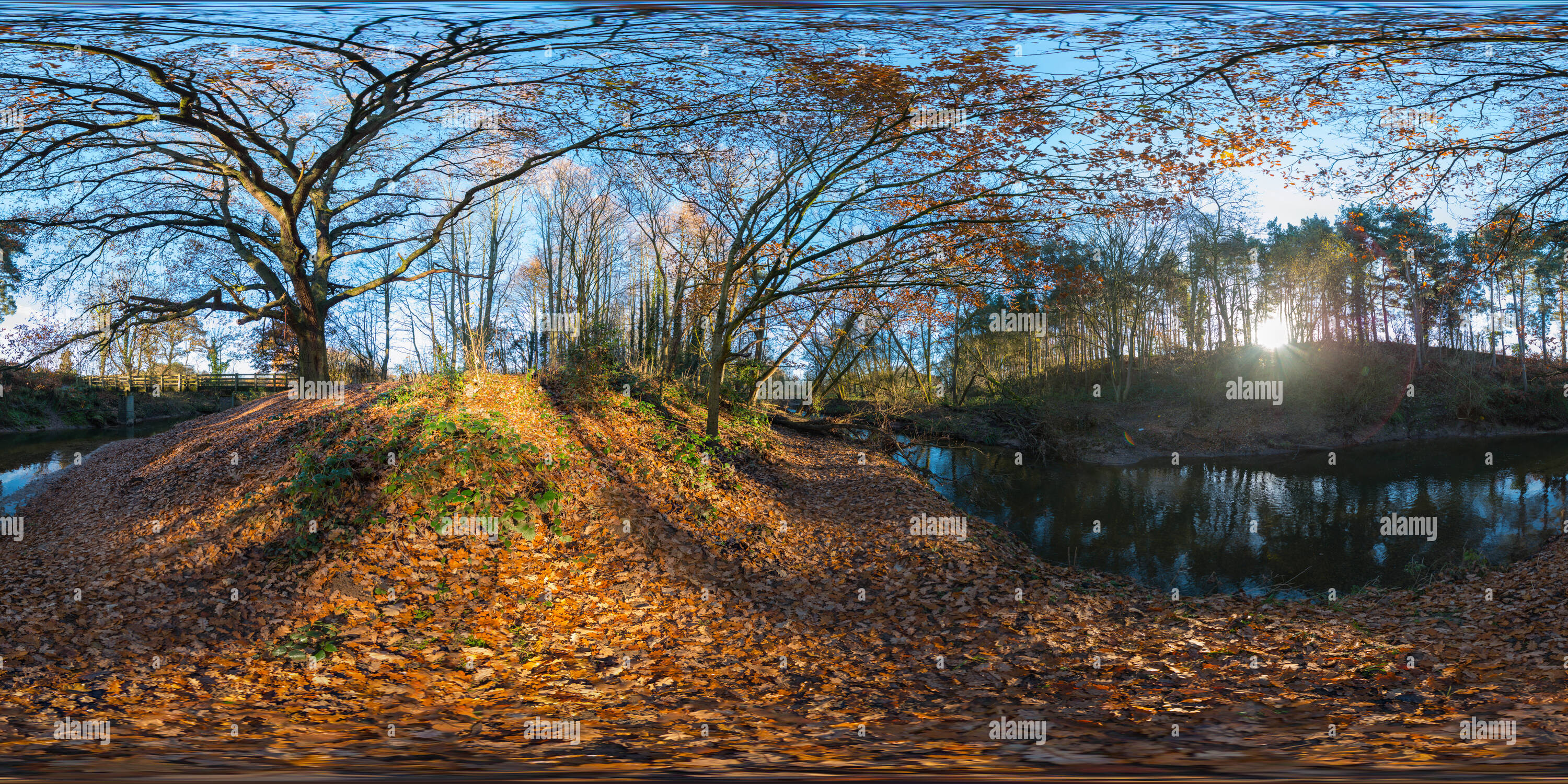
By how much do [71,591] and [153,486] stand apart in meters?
4.97

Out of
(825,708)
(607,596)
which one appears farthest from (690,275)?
(825,708)

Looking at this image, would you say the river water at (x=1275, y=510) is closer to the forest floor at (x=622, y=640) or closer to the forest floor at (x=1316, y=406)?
the forest floor at (x=1316, y=406)

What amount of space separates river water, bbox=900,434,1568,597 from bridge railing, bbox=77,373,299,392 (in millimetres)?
22936

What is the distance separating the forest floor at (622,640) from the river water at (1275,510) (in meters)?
2.28

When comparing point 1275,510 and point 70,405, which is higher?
point 70,405

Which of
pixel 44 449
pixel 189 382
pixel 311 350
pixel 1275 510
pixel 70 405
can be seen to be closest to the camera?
pixel 311 350

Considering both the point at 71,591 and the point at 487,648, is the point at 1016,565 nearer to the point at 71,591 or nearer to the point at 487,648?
the point at 487,648

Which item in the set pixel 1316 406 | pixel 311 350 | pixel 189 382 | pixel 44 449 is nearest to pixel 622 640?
pixel 311 350

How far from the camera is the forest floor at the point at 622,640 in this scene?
3.43m

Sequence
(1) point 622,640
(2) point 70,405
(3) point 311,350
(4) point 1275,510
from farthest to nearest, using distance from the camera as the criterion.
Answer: (2) point 70,405 < (4) point 1275,510 < (3) point 311,350 < (1) point 622,640

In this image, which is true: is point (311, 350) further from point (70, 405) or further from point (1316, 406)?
point (1316, 406)

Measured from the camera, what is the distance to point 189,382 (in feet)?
91.0

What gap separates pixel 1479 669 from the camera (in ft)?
16.3

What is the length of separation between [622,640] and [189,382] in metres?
32.0
